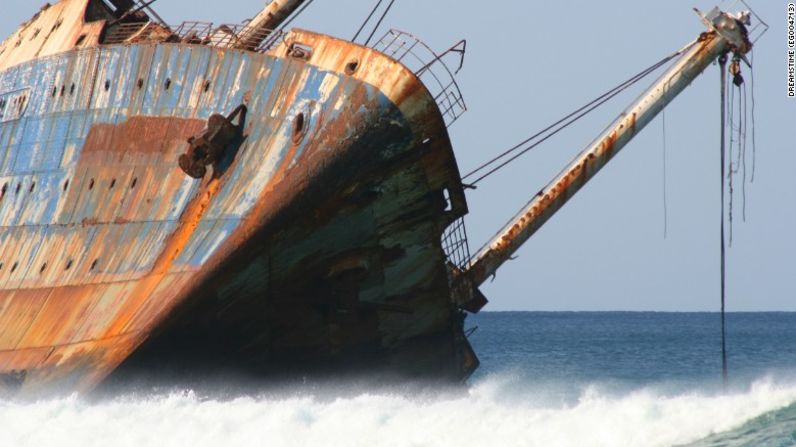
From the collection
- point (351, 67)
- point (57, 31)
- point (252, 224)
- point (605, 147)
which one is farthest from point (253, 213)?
point (57, 31)

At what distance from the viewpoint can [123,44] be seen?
79.6 ft

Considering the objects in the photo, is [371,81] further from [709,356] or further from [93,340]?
[709,356]

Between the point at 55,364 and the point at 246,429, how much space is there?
3.41 metres

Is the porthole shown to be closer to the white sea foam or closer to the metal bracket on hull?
the metal bracket on hull

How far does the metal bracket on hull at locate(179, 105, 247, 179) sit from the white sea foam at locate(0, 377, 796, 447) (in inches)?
124

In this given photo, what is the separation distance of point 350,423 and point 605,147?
5.69 meters

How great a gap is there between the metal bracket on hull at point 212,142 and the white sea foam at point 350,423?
10.3 feet

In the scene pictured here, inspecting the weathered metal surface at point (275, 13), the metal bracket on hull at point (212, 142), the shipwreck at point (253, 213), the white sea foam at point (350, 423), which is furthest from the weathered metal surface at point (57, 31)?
the white sea foam at point (350, 423)

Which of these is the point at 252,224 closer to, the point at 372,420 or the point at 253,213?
the point at 253,213

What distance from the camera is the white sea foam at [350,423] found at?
68.1 feet

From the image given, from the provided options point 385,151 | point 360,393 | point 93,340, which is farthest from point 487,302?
point 93,340

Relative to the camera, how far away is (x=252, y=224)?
68.9 feet

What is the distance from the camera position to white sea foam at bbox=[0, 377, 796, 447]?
68.1ft

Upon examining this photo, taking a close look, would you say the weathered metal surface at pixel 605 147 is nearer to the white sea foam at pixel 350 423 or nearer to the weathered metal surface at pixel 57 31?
the white sea foam at pixel 350 423
